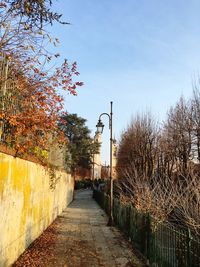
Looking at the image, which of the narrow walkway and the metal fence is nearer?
the metal fence

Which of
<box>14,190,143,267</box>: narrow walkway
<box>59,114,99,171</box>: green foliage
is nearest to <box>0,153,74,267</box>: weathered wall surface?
<box>14,190,143,267</box>: narrow walkway

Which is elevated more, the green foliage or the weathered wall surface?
the green foliage

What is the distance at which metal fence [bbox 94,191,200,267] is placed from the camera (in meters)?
5.25

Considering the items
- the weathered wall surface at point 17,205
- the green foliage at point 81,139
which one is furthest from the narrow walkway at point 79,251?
the green foliage at point 81,139

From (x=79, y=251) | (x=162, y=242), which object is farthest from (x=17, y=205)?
(x=162, y=242)

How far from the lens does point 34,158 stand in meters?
8.57

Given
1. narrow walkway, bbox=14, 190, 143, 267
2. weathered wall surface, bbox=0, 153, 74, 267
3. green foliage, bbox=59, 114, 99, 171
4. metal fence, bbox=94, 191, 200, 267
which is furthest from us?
green foliage, bbox=59, 114, 99, 171

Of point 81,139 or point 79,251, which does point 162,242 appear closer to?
point 79,251

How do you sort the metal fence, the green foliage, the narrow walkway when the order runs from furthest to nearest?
the green foliage → the narrow walkway → the metal fence

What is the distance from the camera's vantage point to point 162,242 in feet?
22.1

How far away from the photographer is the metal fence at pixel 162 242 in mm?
5246

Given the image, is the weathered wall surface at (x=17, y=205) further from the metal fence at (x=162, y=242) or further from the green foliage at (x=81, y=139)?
the green foliage at (x=81, y=139)

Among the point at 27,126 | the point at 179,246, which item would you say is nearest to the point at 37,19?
the point at 27,126

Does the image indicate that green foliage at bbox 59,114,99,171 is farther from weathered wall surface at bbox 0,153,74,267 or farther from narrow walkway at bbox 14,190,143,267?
weathered wall surface at bbox 0,153,74,267
